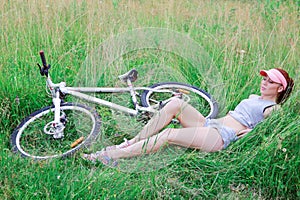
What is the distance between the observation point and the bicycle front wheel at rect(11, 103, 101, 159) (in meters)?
3.52

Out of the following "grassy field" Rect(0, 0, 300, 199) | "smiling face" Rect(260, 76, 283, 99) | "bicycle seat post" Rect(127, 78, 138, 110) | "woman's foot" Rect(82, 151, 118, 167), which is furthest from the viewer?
"bicycle seat post" Rect(127, 78, 138, 110)

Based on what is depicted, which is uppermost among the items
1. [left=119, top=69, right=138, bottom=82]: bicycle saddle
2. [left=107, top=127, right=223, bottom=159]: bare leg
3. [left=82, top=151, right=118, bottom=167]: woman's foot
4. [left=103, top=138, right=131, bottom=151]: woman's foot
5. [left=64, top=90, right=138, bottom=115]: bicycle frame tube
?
[left=119, top=69, right=138, bottom=82]: bicycle saddle

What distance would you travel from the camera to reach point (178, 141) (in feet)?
11.0

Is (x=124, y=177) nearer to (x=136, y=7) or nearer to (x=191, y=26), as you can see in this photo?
(x=191, y=26)

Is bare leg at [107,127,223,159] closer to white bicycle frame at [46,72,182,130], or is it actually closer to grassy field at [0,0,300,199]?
grassy field at [0,0,300,199]

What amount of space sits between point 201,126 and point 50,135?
3.99ft

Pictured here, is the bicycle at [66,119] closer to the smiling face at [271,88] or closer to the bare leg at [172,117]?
the bare leg at [172,117]

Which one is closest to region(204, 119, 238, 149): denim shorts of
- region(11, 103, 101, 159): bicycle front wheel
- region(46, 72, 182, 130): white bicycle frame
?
region(46, 72, 182, 130): white bicycle frame

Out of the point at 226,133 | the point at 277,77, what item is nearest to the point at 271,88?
the point at 277,77

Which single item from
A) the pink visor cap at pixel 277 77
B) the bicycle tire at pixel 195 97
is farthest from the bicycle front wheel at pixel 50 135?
the pink visor cap at pixel 277 77

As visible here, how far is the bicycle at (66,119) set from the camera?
3.56m

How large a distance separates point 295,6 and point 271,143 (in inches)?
125

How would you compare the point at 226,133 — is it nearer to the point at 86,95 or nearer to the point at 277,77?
the point at 277,77

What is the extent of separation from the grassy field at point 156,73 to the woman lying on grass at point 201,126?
84 millimetres
